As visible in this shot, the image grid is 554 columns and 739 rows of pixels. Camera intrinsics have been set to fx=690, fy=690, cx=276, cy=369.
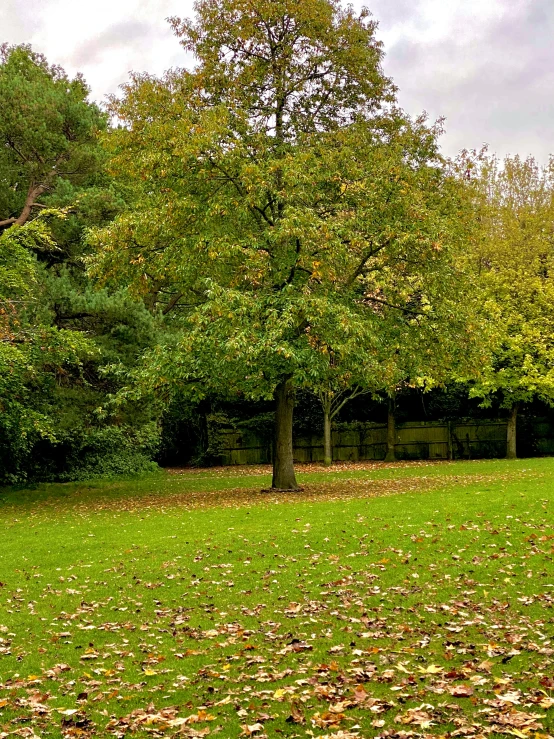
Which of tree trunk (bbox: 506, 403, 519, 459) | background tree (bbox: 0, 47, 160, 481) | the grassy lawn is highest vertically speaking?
background tree (bbox: 0, 47, 160, 481)

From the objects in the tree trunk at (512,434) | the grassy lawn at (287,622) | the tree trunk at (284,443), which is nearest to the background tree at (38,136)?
the tree trunk at (284,443)

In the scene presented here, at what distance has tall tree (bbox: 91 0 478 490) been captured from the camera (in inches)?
632

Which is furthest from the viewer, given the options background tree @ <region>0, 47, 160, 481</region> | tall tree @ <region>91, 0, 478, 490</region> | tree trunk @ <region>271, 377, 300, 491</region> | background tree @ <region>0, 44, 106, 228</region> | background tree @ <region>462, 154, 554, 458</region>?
background tree @ <region>462, 154, 554, 458</region>

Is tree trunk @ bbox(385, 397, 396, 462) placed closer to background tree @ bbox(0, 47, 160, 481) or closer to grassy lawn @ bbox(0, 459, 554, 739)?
background tree @ bbox(0, 47, 160, 481)

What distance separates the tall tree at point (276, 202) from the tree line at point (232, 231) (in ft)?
0.20

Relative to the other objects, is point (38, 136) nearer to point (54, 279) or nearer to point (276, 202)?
point (54, 279)

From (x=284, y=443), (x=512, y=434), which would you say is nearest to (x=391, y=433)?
(x=512, y=434)

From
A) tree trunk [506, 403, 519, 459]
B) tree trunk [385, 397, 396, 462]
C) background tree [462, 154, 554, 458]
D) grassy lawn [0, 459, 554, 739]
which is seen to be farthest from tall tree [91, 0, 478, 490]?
tree trunk [385, 397, 396, 462]

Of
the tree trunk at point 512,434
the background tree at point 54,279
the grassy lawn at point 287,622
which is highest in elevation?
the background tree at point 54,279

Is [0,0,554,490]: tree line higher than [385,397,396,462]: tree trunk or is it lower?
higher

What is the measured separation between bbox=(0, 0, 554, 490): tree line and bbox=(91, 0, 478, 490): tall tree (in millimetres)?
60

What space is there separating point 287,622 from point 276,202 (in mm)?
12330

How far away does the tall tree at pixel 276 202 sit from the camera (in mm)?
16062

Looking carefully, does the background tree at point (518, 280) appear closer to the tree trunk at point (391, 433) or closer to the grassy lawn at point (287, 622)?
the tree trunk at point (391, 433)
